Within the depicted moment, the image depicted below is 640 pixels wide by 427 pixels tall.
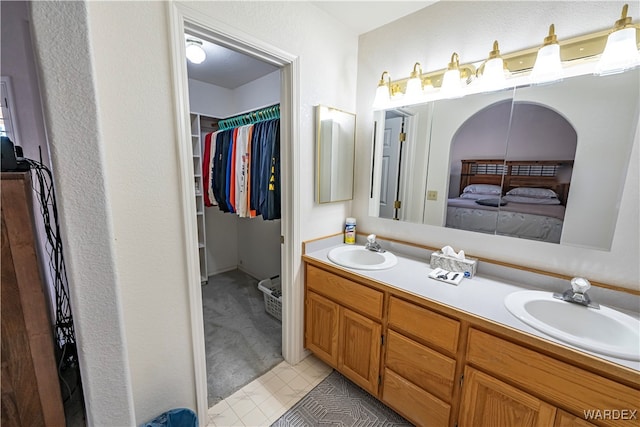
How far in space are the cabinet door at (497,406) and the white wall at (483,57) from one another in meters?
0.67

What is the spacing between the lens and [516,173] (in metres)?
1.36

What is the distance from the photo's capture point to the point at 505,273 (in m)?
1.42

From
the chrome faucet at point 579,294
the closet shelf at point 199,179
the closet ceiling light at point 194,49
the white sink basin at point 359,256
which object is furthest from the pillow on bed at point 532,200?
the closet shelf at point 199,179

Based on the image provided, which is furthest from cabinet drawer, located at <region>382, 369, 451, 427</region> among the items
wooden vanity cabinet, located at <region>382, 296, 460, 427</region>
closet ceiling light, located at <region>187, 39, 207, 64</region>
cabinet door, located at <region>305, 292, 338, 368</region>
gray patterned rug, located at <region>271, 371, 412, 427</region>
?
closet ceiling light, located at <region>187, 39, 207, 64</region>

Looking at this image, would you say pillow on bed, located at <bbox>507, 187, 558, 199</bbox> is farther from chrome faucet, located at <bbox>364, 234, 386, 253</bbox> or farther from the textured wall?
the textured wall

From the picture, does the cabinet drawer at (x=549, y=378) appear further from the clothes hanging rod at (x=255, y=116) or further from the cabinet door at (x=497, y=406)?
the clothes hanging rod at (x=255, y=116)

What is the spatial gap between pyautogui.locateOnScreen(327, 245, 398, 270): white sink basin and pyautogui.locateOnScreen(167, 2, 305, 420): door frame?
0.27m

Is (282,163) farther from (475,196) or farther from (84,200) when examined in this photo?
(475,196)

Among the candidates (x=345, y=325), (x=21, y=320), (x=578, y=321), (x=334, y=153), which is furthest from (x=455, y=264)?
(x=21, y=320)

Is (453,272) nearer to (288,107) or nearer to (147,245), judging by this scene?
(288,107)

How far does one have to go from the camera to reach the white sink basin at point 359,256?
169 centimetres

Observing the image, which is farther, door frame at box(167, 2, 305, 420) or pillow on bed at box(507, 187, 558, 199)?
pillow on bed at box(507, 187, 558, 199)

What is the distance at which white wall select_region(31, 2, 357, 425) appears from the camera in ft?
2.41

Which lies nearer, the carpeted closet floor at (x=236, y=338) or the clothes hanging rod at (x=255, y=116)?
the carpeted closet floor at (x=236, y=338)
